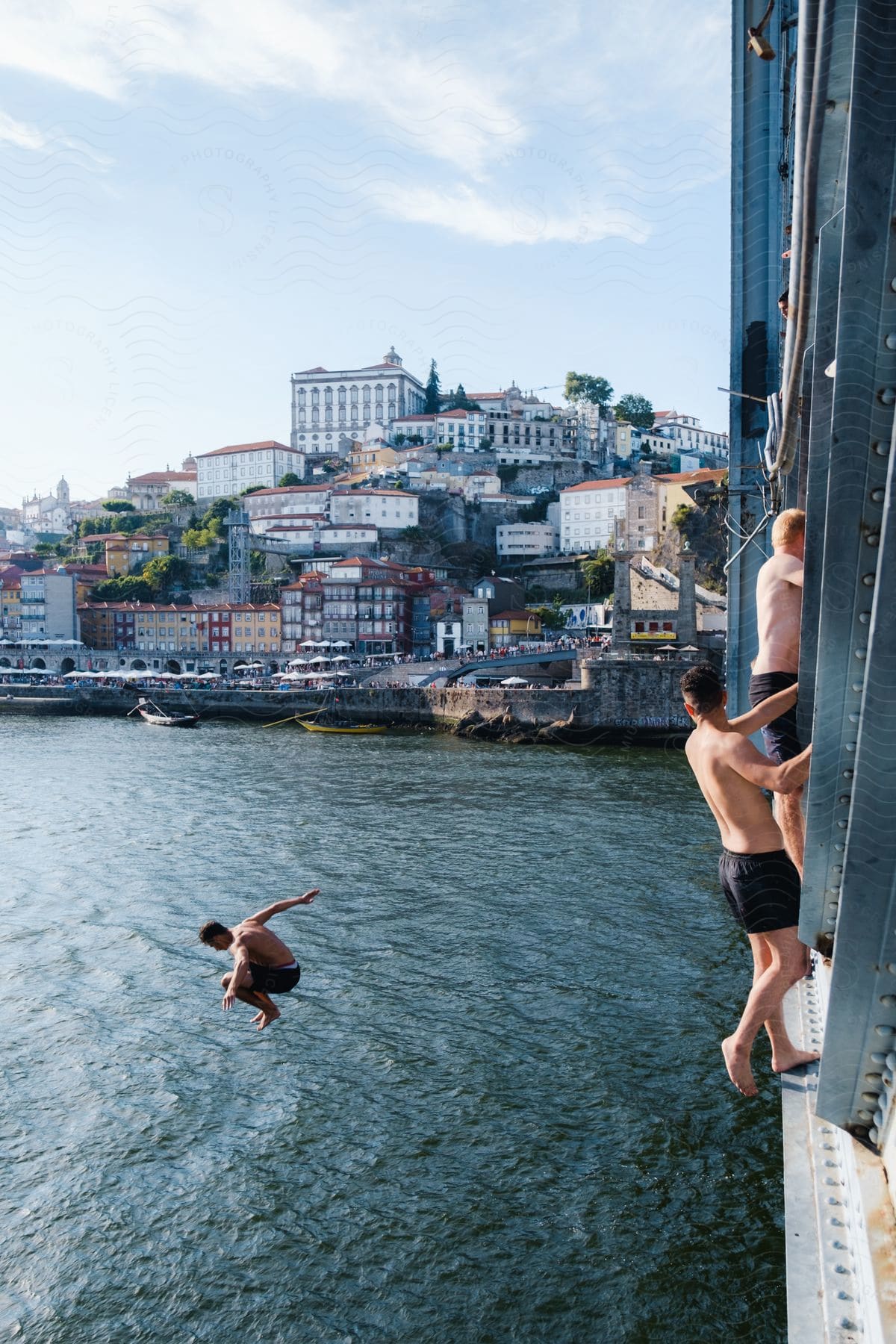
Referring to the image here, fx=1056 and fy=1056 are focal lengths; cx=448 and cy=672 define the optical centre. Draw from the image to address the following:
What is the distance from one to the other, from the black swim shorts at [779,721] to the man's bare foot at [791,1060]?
124 centimetres

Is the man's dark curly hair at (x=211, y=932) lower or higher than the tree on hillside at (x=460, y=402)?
lower

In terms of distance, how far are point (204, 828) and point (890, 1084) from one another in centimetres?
2046

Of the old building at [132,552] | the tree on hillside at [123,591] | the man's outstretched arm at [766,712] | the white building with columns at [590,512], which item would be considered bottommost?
the man's outstretched arm at [766,712]

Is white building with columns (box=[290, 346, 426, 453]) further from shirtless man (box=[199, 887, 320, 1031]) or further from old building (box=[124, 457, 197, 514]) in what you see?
shirtless man (box=[199, 887, 320, 1031])

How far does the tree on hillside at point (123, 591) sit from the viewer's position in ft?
259

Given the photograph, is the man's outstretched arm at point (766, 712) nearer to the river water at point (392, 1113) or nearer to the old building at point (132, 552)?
the river water at point (392, 1113)

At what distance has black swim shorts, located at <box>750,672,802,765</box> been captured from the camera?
4.28 m

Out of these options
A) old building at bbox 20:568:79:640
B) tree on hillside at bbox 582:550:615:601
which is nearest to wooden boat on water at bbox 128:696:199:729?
old building at bbox 20:568:79:640

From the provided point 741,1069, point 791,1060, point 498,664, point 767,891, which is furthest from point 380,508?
point 767,891

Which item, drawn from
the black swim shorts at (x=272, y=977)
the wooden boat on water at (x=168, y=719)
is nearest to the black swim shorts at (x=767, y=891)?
the black swim shorts at (x=272, y=977)

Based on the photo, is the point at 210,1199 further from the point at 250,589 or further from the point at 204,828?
the point at 250,589

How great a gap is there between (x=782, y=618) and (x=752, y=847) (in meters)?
0.94

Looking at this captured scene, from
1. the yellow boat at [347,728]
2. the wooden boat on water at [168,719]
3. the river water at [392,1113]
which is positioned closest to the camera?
the river water at [392,1113]

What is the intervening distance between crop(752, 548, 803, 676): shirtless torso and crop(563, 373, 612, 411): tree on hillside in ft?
343
